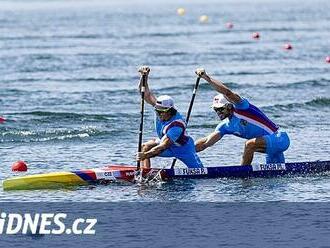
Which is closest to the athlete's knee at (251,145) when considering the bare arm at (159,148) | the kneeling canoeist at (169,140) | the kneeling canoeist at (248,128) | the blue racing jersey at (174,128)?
the kneeling canoeist at (248,128)

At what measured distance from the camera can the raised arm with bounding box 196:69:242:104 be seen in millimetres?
22922

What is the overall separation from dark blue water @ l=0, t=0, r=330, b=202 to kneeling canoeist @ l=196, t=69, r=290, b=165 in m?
0.72

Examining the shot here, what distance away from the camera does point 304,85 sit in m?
42.7

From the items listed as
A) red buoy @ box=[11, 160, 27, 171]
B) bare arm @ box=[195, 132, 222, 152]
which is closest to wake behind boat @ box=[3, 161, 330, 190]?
bare arm @ box=[195, 132, 222, 152]

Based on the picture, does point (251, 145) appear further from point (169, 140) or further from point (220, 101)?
point (169, 140)

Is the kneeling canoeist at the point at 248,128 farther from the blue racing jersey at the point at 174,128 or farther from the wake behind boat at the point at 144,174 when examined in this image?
the blue racing jersey at the point at 174,128

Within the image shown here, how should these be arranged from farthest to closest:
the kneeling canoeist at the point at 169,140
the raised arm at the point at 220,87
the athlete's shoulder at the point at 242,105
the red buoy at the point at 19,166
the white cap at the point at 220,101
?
the red buoy at the point at 19,166, the athlete's shoulder at the point at 242,105, the white cap at the point at 220,101, the kneeling canoeist at the point at 169,140, the raised arm at the point at 220,87

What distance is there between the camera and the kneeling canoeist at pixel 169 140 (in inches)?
912

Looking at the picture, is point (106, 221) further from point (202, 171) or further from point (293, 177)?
point (293, 177)

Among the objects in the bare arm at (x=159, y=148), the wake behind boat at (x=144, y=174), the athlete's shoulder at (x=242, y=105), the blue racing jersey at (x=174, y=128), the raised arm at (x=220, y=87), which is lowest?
the wake behind boat at (x=144, y=174)

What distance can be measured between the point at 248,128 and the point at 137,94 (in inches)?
651

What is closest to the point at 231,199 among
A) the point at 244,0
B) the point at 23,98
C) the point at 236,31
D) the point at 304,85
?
the point at 23,98

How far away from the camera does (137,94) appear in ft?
132

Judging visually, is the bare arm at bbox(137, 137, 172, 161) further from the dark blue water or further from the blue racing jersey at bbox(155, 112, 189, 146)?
the dark blue water
